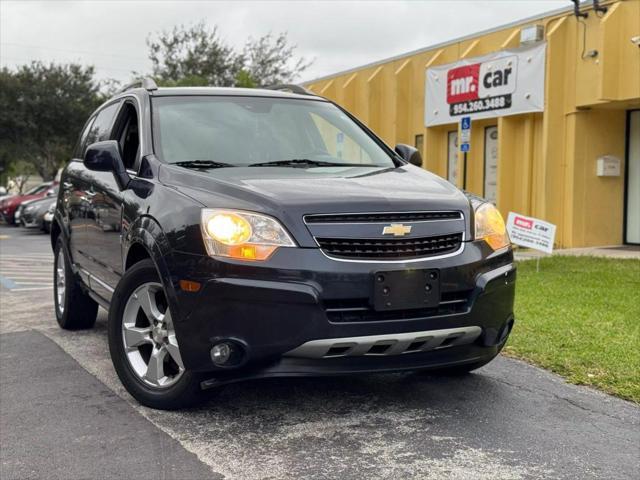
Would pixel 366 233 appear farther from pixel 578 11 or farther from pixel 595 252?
pixel 578 11

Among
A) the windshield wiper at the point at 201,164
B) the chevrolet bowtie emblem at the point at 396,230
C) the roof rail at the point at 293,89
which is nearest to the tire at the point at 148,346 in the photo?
the windshield wiper at the point at 201,164

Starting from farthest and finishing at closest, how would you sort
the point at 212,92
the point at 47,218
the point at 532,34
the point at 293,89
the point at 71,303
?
the point at 47,218 < the point at 532,34 < the point at 71,303 < the point at 293,89 < the point at 212,92

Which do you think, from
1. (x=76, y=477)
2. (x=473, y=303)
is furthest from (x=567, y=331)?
(x=76, y=477)

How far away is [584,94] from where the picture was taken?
1458 cm

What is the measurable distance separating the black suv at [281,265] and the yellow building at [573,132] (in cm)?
1060

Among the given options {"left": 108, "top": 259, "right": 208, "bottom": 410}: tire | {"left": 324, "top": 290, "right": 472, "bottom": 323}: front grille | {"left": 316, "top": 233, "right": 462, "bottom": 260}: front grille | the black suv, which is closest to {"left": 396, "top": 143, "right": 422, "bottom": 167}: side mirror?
the black suv

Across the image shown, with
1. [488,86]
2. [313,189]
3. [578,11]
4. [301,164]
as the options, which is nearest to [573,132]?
[578,11]

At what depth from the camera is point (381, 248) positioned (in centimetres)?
387

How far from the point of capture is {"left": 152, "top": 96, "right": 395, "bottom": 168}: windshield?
484 cm

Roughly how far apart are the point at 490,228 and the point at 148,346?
204cm

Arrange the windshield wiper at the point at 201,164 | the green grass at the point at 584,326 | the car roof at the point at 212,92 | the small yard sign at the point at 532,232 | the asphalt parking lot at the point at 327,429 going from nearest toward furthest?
1. the asphalt parking lot at the point at 327,429
2. the windshield wiper at the point at 201,164
3. the green grass at the point at 584,326
4. the car roof at the point at 212,92
5. the small yard sign at the point at 532,232

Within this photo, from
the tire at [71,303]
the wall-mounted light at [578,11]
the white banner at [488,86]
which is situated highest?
the wall-mounted light at [578,11]

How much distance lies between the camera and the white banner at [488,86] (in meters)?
15.4

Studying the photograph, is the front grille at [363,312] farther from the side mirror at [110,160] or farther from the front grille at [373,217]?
the side mirror at [110,160]
